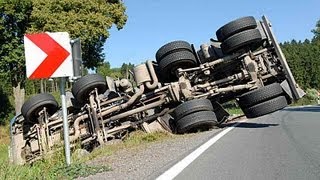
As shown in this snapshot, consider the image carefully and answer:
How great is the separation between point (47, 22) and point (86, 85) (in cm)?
1690

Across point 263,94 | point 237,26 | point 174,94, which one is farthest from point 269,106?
point 174,94

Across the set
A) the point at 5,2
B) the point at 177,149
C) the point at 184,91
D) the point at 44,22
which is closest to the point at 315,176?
the point at 177,149

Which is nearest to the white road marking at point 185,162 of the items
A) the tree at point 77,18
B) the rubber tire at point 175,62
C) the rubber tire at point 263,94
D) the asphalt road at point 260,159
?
the asphalt road at point 260,159

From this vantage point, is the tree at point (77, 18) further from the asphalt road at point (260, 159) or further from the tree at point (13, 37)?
the asphalt road at point (260, 159)

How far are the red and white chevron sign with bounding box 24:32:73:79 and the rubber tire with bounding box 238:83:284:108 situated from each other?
22.0ft

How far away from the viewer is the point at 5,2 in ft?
95.6

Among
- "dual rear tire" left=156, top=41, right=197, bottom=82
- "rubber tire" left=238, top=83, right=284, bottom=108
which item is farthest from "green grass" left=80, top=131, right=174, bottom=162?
"rubber tire" left=238, top=83, right=284, bottom=108

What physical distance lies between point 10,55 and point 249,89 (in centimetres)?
1984

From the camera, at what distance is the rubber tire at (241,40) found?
12.6 m

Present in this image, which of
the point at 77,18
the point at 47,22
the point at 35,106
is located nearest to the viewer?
the point at 35,106

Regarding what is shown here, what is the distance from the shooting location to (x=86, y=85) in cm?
1187

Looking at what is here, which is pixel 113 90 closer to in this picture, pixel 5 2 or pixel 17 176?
pixel 17 176

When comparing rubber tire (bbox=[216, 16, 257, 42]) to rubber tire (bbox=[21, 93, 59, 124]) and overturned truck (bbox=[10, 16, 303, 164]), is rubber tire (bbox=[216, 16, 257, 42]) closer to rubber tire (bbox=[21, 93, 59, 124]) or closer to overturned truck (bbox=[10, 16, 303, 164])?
overturned truck (bbox=[10, 16, 303, 164])

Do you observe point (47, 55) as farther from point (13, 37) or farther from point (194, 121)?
point (13, 37)
